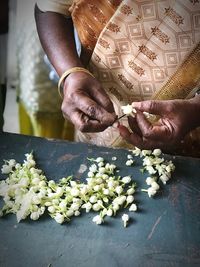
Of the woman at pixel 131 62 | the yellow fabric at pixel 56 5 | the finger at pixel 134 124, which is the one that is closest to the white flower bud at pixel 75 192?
the woman at pixel 131 62

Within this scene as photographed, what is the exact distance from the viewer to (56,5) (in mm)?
1516

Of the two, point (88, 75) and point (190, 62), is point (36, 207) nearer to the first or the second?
point (88, 75)

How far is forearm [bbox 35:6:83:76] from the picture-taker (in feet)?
5.00

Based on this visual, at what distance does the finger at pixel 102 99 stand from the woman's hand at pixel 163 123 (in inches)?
3.2

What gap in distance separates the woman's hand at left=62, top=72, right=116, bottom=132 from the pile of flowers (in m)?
0.18

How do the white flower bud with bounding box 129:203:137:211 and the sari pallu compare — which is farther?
the sari pallu

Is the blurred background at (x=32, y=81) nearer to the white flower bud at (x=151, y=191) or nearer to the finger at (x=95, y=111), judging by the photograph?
the finger at (x=95, y=111)

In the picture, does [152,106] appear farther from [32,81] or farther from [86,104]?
[32,81]

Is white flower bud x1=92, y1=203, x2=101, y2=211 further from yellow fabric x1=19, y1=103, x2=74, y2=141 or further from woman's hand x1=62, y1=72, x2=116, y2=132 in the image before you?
yellow fabric x1=19, y1=103, x2=74, y2=141

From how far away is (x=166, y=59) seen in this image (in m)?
1.43

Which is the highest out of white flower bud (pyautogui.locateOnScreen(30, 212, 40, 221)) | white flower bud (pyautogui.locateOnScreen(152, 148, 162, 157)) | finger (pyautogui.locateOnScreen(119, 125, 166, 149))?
finger (pyautogui.locateOnScreen(119, 125, 166, 149))

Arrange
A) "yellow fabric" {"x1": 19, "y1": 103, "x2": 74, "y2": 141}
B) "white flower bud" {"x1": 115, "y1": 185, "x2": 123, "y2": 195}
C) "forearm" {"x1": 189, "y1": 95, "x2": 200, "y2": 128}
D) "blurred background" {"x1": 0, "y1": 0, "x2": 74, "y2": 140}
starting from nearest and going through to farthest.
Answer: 1. "white flower bud" {"x1": 115, "y1": 185, "x2": 123, "y2": 195}
2. "forearm" {"x1": 189, "y1": 95, "x2": 200, "y2": 128}
3. "blurred background" {"x1": 0, "y1": 0, "x2": 74, "y2": 140}
4. "yellow fabric" {"x1": 19, "y1": 103, "x2": 74, "y2": 141}

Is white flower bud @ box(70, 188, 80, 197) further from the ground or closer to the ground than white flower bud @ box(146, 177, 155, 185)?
closer to the ground

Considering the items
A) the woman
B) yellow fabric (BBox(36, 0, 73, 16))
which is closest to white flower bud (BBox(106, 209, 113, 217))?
the woman
